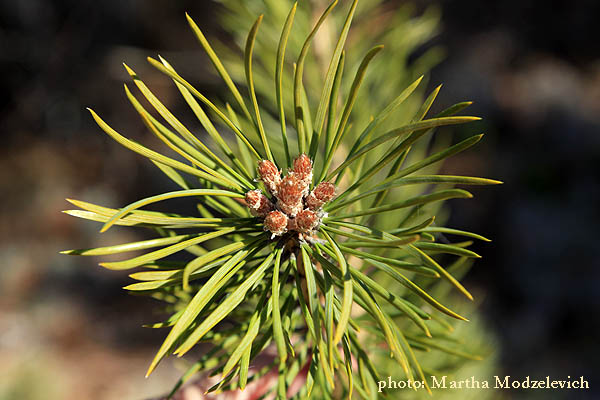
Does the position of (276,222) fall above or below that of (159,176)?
below

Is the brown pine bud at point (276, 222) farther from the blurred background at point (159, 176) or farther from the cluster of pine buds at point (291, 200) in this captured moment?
the blurred background at point (159, 176)

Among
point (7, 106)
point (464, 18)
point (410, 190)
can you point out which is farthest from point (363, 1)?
point (7, 106)

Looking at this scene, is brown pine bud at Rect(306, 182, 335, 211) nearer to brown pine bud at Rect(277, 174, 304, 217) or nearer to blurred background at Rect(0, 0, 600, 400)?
brown pine bud at Rect(277, 174, 304, 217)

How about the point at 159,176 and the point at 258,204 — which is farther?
the point at 159,176

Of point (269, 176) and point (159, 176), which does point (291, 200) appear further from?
point (159, 176)

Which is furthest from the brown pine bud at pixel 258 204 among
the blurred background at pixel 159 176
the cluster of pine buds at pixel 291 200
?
the blurred background at pixel 159 176

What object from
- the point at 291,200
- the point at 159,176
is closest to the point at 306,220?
the point at 291,200
